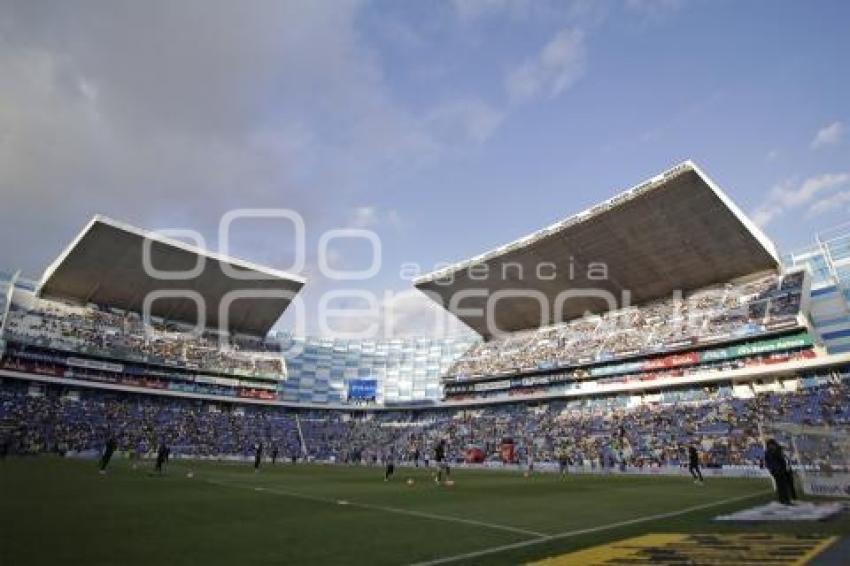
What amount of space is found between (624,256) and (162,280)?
5363 cm

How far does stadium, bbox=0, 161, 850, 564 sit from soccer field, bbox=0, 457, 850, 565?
0.10m

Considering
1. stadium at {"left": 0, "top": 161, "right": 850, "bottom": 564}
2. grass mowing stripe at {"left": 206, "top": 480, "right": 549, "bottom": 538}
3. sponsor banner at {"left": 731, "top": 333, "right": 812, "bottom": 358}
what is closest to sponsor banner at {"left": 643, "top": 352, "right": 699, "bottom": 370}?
stadium at {"left": 0, "top": 161, "right": 850, "bottom": 564}

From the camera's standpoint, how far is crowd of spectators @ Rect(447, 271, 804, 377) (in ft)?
169

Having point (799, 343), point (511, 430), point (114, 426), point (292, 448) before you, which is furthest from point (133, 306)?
point (799, 343)

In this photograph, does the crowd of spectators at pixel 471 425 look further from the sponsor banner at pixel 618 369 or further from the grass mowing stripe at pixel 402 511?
the grass mowing stripe at pixel 402 511

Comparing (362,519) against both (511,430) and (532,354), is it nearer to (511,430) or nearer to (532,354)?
(511,430)

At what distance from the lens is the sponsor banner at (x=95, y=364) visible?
6347cm

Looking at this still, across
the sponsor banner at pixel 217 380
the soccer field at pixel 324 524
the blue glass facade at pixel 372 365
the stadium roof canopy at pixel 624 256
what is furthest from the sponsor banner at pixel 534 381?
the soccer field at pixel 324 524

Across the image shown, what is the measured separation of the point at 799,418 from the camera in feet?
138

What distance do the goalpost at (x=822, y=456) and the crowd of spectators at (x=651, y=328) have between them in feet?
114

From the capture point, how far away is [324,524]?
12.4m

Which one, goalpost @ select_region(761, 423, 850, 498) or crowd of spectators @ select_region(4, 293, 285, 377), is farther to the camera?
crowd of spectators @ select_region(4, 293, 285, 377)

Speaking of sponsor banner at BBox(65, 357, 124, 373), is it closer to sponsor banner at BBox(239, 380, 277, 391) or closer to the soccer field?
sponsor banner at BBox(239, 380, 277, 391)

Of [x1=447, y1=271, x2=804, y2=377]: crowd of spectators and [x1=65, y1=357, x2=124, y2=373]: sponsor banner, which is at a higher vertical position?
[x1=447, y1=271, x2=804, y2=377]: crowd of spectators
